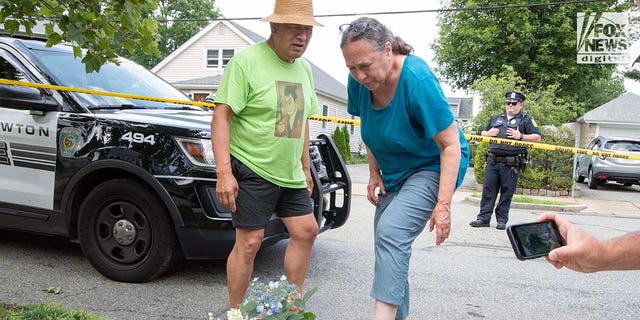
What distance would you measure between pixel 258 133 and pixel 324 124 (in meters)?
27.0

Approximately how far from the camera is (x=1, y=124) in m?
4.14

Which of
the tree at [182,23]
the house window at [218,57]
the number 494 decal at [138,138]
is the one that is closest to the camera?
the number 494 decal at [138,138]

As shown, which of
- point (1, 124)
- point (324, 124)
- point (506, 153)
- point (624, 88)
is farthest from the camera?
point (624, 88)

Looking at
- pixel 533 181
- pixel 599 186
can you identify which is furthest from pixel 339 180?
pixel 599 186

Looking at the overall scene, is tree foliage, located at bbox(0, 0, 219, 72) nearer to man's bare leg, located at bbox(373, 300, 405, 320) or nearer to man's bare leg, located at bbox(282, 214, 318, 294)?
man's bare leg, located at bbox(282, 214, 318, 294)

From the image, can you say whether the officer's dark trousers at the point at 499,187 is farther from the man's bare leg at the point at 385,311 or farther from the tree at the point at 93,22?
the tree at the point at 93,22

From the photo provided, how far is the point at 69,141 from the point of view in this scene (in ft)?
12.8

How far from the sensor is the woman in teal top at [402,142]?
2611mm

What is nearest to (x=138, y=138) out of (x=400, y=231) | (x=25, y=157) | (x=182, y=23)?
(x=25, y=157)

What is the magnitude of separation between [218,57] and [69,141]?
83.5 feet

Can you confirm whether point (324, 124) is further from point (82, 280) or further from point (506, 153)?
point (82, 280)

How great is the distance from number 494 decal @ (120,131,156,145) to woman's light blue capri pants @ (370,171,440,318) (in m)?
1.75

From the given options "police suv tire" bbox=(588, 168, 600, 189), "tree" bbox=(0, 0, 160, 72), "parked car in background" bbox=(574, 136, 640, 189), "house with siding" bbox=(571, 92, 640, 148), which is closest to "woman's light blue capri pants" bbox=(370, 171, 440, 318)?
"tree" bbox=(0, 0, 160, 72)

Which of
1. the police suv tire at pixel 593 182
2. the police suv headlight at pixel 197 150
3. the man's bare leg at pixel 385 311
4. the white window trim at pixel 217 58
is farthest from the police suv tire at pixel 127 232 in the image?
the white window trim at pixel 217 58
